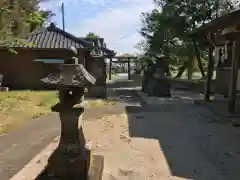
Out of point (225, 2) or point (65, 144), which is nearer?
point (65, 144)

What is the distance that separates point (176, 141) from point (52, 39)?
15.7 m

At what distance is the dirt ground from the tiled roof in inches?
422

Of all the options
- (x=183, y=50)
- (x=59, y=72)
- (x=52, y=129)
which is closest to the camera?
(x=59, y=72)

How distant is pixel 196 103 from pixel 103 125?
5484 millimetres

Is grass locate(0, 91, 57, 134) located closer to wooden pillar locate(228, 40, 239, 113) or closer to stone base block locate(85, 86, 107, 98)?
stone base block locate(85, 86, 107, 98)

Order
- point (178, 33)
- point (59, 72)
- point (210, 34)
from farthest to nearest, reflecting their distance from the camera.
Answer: point (178, 33) < point (210, 34) < point (59, 72)

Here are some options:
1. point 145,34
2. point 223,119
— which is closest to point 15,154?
point 223,119

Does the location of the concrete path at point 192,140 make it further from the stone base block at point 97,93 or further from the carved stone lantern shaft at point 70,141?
the stone base block at point 97,93

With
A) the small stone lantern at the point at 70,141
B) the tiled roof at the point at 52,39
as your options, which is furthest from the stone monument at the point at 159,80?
the small stone lantern at the point at 70,141

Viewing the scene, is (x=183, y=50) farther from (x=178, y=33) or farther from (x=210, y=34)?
(x=210, y=34)

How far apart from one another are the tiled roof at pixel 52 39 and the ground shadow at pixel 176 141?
9730 millimetres

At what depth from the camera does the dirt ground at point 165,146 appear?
5.35 m

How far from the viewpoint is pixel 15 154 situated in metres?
6.27

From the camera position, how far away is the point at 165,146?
691 centimetres
